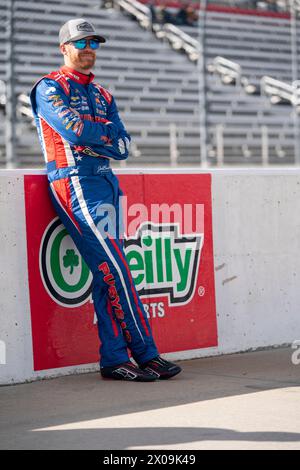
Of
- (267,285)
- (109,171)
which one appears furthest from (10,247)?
(267,285)

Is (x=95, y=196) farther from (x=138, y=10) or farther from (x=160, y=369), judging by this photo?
(x=138, y=10)

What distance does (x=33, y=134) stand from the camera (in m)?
15.8

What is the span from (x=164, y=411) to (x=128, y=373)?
85 centimetres

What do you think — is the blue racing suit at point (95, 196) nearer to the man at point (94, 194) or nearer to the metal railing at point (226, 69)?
the man at point (94, 194)

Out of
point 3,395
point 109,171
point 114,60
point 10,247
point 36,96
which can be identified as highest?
point 114,60

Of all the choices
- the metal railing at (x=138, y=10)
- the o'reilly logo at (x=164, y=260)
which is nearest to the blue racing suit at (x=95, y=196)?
Answer: the o'reilly logo at (x=164, y=260)

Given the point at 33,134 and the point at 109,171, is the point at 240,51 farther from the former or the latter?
the point at 109,171

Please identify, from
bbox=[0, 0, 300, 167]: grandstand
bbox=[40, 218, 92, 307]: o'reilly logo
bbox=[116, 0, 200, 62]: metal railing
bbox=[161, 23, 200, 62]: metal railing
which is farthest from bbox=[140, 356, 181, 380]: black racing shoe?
bbox=[161, 23, 200, 62]: metal railing

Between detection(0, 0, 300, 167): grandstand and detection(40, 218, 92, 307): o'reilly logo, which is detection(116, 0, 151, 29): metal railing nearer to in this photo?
detection(0, 0, 300, 167): grandstand

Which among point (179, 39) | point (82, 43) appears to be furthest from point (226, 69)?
point (82, 43)

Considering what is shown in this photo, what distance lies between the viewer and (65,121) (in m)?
5.02

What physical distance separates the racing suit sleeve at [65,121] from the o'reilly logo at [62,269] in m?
0.58

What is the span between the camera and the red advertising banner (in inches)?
210
